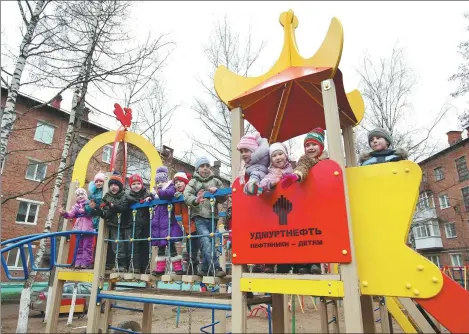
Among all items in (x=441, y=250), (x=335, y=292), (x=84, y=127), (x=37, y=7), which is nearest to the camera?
(x=335, y=292)

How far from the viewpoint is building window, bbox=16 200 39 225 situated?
19.9 m

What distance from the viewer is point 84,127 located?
77.9ft

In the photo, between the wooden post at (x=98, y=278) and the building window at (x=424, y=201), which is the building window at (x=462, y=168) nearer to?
the building window at (x=424, y=201)

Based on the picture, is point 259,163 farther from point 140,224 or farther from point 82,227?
point 82,227

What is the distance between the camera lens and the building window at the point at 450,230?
91.3ft

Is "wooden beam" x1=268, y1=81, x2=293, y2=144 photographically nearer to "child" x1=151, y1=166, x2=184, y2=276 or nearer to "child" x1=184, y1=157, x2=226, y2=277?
"child" x1=184, y1=157, x2=226, y2=277

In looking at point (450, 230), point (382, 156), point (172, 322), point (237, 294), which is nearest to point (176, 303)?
point (237, 294)

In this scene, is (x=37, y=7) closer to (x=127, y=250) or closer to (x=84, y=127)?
(x=127, y=250)

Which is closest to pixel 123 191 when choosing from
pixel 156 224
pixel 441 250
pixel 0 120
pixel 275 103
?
pixel 156 224

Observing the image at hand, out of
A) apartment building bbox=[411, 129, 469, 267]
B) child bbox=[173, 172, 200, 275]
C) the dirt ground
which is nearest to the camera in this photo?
child bbox=[173, 172, 200, 275]

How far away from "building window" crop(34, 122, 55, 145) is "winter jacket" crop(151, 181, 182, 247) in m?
21.1

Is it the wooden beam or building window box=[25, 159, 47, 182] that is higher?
building window box=[25, 159, 47, 182]

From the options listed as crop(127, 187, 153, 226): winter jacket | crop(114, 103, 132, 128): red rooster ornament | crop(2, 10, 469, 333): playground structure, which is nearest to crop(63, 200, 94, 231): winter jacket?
crop(127, 187, 153, 226): winter jacket

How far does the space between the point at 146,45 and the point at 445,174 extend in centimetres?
2792
